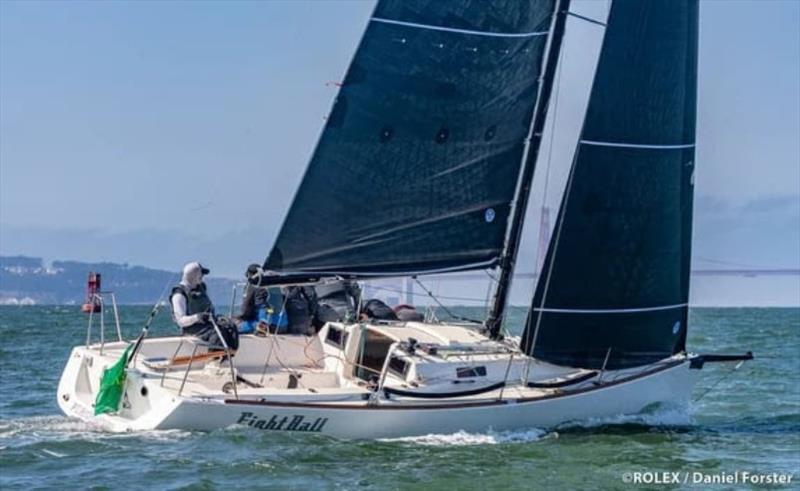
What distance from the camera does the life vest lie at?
1490cm

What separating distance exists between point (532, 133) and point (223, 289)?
31712 mm

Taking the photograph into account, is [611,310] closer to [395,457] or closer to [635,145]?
[635,145]

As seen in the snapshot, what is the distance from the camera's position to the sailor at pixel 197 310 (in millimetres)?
14852

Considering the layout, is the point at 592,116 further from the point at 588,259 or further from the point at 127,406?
the point at 127,406

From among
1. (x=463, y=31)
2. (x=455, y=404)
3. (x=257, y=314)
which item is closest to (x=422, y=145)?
(x=463, y=31)

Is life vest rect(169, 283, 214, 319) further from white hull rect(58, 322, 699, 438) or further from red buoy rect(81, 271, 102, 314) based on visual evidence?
red buoy rect(81, 271, 102, 314)

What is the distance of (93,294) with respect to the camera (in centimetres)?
1535


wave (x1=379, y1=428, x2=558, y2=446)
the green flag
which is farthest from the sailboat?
the green flag

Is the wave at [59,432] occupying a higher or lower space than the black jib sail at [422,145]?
lower

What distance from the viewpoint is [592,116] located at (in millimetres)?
15602

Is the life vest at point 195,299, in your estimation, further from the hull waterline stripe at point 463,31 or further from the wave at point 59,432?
the hull waterline stripe at point 463,31

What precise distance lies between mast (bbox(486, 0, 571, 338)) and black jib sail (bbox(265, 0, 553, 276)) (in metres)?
0.11

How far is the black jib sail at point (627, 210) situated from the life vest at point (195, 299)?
3907mm

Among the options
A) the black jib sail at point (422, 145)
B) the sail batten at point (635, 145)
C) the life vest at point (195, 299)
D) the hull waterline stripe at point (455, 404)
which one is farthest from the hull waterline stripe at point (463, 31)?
the hull waterline stripe at point (455, 404)
